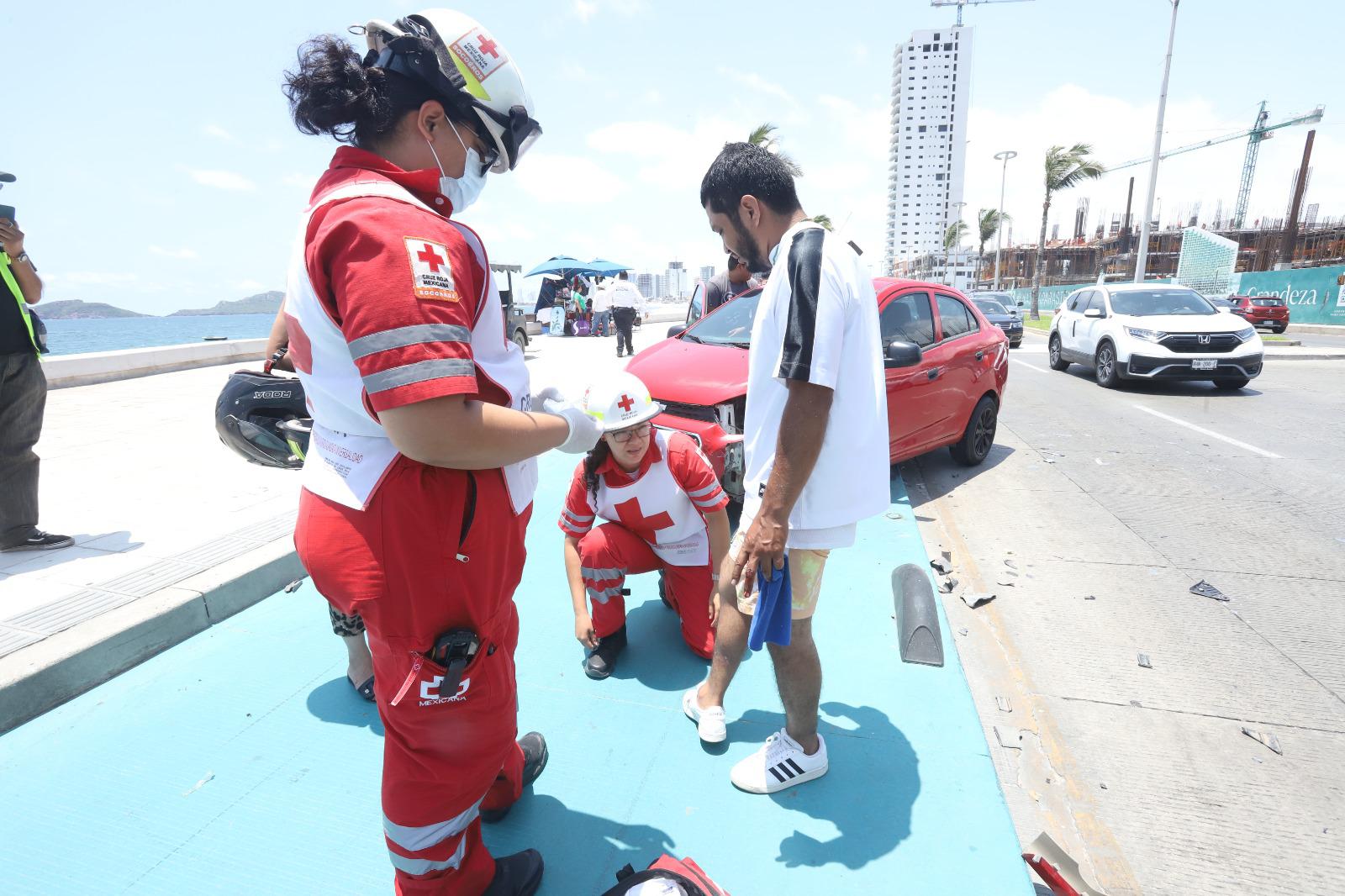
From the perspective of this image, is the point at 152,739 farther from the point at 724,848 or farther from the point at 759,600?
the point at 759,600

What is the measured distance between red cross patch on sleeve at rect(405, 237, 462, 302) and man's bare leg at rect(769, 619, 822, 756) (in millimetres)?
1465

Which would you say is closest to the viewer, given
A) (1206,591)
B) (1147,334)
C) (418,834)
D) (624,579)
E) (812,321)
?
(418,834)

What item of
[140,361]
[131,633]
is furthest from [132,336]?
[131,633]

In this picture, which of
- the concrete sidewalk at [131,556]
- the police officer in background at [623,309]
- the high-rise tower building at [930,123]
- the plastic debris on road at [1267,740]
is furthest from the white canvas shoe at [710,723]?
the high-rise tower building at [930,123]

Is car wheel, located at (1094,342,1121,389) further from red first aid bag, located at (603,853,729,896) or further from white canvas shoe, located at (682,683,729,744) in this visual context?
red first aid bag, located at (603,853,729,896)

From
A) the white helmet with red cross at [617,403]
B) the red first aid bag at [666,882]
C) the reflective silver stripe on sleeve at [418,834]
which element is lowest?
the red first aid bag at [666,882]

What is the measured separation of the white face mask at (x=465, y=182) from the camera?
1382 mm

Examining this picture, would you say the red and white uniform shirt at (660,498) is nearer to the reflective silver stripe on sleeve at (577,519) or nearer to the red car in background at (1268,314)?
the reflective silver stripe on sleeve at (577,519)

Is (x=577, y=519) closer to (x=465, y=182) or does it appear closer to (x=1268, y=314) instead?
(x=465, y=182)

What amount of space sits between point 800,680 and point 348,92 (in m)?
2.01

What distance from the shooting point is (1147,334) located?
392 inches

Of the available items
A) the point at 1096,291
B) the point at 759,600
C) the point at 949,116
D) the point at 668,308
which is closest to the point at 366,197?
the point at 759,600

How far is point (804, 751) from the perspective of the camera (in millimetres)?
2215

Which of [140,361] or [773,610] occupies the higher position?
[140,361]
